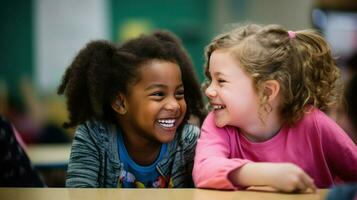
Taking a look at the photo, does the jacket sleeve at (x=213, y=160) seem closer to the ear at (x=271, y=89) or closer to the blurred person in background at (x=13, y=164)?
the ear at (x=271, y=89)

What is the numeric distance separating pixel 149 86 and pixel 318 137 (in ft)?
1.15

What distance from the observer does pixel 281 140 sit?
1188mm

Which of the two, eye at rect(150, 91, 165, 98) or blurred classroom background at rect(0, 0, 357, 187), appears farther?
blurred classroom background at rect(0, 0, 357, 187)

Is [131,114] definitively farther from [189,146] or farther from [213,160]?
[213,160]

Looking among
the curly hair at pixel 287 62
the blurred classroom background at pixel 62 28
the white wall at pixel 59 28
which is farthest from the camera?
the white wall at pixel 59 28

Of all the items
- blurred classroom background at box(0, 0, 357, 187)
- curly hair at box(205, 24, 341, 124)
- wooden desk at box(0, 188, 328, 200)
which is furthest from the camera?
blurred classroom background at box(0, 0, 357, 187)

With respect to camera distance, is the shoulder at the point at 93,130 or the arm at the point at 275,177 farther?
the shoulder at the point at 93,130

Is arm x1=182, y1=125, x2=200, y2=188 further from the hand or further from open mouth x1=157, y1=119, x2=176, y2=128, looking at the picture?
the hand

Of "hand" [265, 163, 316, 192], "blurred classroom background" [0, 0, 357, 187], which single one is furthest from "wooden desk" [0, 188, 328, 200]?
"blurred classroom background" [0, 0, 357, 187]

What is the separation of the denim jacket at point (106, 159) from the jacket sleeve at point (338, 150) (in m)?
0.26

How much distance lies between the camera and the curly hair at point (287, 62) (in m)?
1.17

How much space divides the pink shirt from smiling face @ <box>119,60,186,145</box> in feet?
0.23

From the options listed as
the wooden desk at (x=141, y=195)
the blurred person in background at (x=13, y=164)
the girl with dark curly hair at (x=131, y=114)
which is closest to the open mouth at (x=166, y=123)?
the girl with dark curly hair at (x=131, y=114)

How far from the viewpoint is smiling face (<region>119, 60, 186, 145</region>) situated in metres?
1.21
